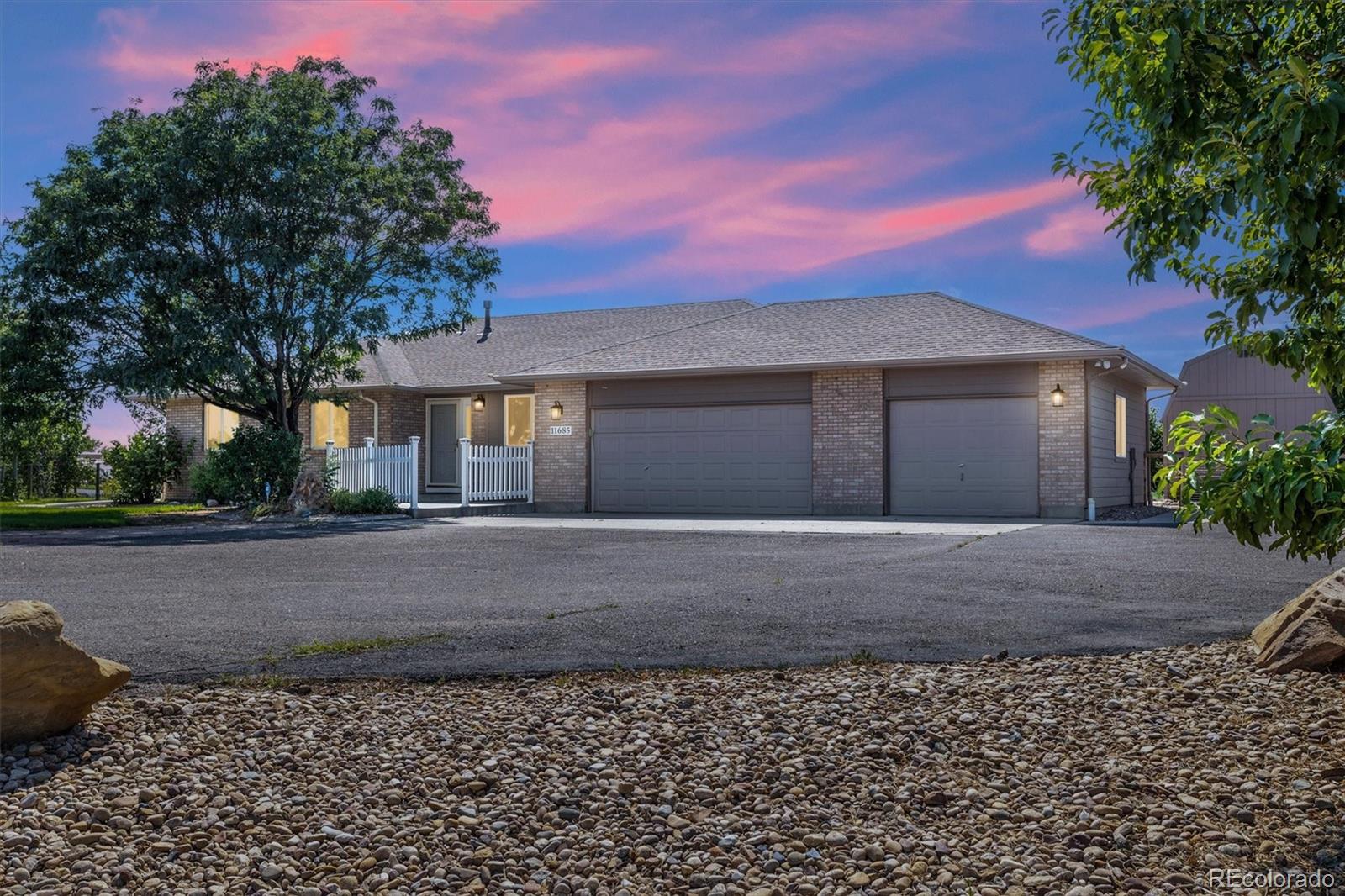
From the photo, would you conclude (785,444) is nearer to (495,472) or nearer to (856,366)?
(856,366)

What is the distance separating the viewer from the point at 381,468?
18672mm

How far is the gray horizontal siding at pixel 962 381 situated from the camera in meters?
16.4

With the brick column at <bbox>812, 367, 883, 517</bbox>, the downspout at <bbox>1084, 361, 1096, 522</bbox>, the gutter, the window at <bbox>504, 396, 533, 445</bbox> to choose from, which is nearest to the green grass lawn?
the window at <bbox>504, 396, 533, 445</bbox>

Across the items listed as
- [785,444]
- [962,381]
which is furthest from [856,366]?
[785,444]

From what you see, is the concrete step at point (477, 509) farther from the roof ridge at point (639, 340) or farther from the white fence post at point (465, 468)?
the roof ridge at point (639, 340)

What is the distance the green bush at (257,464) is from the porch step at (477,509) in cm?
253

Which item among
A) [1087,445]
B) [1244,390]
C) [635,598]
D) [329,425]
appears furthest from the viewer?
[1244,390]

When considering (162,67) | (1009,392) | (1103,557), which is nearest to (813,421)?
(1009,392)

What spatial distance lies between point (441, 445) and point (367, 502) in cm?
546

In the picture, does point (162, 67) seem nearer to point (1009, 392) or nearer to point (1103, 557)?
point (1009, 392)

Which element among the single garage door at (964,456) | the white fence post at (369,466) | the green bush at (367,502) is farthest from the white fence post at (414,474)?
the single garage door at (964,456)

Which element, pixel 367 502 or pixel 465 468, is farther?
pixel 465 468

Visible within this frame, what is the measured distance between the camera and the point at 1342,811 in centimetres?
309

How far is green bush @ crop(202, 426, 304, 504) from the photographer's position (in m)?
18.1
